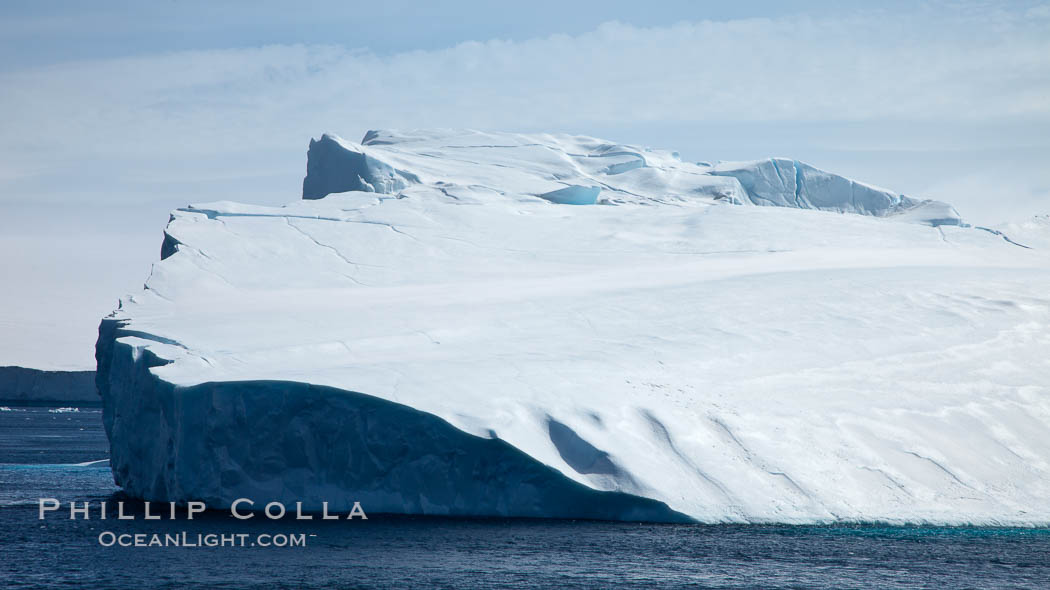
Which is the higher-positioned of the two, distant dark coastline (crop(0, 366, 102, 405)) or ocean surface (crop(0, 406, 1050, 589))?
distant dark coastline (crop(0, 366, 102, 405))

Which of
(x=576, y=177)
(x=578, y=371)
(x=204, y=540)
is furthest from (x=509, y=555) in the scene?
(x=576, y=177)

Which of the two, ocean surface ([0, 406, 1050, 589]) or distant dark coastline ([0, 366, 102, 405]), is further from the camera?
distant dark coastline ([0, 366, 102, 405])

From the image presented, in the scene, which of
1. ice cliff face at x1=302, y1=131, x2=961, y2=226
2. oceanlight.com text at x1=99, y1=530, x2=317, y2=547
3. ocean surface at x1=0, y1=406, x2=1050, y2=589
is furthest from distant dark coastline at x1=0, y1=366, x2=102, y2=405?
oceanlight.com text at x1=99, y1=530, x2=317, y2=547

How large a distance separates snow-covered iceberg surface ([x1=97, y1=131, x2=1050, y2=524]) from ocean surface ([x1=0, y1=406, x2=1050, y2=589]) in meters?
0.36

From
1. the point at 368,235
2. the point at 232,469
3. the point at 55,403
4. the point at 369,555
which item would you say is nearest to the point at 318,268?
the point at 368,235

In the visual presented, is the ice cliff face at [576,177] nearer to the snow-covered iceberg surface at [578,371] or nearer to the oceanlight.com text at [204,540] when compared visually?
the snow-covered iceberg surface at [578,371]

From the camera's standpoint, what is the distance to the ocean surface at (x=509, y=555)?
30.5 feet

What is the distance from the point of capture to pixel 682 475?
38.6 feet

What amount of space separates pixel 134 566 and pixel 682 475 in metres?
5.48

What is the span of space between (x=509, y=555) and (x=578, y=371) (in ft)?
11.1

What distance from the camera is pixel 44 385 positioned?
137ft

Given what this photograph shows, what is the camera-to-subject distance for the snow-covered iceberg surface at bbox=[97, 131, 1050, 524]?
11.8 m

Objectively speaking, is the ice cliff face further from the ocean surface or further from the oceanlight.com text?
the oceanlight.com text

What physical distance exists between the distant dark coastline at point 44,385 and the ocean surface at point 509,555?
29.7m
